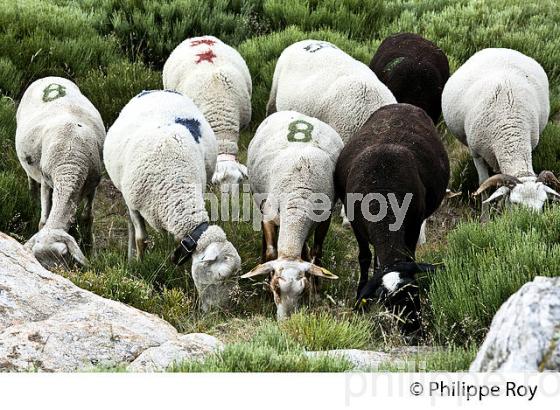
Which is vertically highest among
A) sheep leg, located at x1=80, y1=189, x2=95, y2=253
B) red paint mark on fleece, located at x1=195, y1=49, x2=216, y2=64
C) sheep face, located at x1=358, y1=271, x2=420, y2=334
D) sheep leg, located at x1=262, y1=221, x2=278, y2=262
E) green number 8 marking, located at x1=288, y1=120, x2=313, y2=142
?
red paint mark on fleece, located at x1=195, y1=49, x2=216, y2=64

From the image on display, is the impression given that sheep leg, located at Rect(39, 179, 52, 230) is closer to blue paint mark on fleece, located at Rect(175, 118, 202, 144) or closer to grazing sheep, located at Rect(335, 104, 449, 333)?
blue paint mark on fleece, located at Rect(175, 118, 202, 144)

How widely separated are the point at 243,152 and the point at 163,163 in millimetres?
3132

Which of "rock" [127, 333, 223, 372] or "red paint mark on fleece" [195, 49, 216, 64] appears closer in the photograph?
"rock" [127, 333, 223, 372]

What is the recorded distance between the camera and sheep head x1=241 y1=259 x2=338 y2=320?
23.0 feet

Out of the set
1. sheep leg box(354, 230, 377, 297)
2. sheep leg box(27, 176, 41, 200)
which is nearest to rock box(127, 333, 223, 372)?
sheep leg box(354, 230, 377, 297)

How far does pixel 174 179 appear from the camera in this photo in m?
7.71

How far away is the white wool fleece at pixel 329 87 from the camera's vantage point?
9.05 meters

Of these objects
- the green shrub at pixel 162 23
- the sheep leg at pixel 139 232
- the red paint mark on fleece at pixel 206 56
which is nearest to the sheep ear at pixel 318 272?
the sheep leg at pixel 139 232

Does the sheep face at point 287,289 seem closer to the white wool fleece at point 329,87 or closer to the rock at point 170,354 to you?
the rock at point 170,354

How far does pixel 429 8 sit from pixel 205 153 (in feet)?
24.2

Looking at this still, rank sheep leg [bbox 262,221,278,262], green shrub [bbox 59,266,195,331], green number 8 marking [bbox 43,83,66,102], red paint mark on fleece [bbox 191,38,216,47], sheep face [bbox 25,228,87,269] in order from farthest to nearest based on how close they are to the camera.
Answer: red paint mark on fleece [bbox 191,38,216,47] → green number 8 marking [bbox 43,83,66,102] → sheep leg [bbox 262,221,278,262] → sheep face [bbox 25,228,87,269] → green shrub [bbox 59,266,195,331]

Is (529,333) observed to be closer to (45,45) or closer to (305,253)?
(305,253)

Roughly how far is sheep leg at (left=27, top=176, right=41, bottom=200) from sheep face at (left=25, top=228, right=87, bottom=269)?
1878 millimetres

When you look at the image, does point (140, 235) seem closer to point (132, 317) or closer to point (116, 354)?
point (132, 317)
